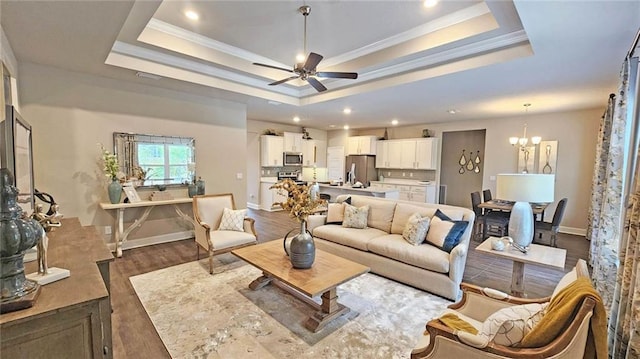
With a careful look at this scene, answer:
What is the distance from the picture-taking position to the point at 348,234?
13.1 feet

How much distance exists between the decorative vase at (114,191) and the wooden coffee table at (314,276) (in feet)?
7.86

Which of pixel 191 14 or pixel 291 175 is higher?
pixel 191 14

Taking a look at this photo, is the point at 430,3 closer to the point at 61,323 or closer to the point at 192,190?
the point at 61,323

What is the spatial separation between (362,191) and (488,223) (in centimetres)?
252

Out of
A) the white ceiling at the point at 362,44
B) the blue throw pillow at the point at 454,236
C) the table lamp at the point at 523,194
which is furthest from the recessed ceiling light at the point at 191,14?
the blue throw pillow at the point at 454,236

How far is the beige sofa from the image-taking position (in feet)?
10.0

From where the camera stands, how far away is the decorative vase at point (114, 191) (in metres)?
4.17

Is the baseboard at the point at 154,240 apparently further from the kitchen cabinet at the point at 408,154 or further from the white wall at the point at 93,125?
the kitchen cabinet at the point at 408,154

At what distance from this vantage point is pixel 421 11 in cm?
308

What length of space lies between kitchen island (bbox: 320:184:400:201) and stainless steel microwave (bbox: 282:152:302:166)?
1.97 metres

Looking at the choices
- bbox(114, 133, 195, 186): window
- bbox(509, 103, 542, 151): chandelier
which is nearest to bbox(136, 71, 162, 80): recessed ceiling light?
bbox(114, 133, 195, 186): window

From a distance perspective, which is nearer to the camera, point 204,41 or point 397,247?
point 397,247

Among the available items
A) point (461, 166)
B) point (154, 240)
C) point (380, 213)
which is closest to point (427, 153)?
point (461, 166)

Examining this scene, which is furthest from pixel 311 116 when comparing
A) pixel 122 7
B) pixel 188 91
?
pixel 122 7
